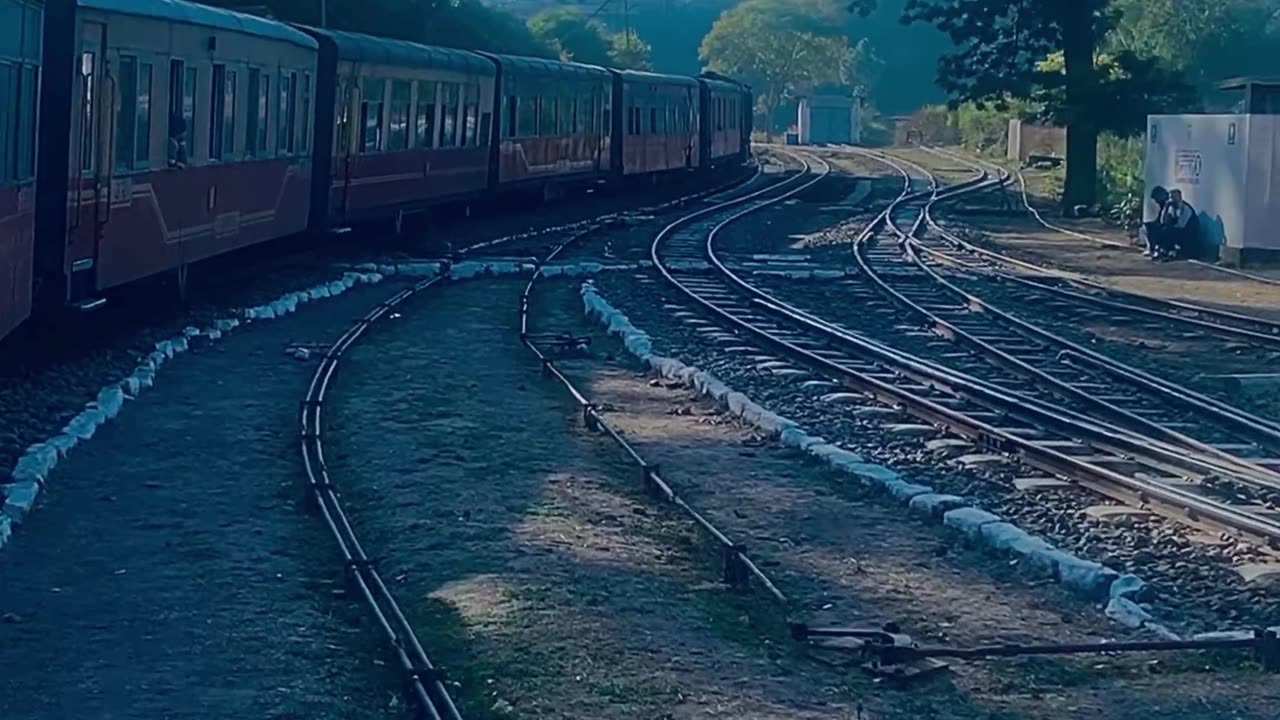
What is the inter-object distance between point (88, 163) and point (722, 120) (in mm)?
39924

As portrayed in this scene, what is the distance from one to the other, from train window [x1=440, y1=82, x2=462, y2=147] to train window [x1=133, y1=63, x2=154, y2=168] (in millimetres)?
12634

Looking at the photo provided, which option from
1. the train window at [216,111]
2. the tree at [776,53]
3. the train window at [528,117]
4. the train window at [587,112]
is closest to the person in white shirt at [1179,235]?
the train window at [528,117]

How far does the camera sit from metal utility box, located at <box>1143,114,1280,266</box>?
2705 cm

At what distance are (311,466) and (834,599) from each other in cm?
369

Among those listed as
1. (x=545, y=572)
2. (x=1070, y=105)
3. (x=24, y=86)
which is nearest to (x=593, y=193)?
(x=1070, y=105)

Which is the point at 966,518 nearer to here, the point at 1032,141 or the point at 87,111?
the point at 87,111

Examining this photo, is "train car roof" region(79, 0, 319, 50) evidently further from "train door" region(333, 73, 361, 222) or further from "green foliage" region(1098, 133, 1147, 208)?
"green foliage" region(1098, 133, 1147, 208)

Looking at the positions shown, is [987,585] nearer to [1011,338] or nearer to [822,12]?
[1011,338]

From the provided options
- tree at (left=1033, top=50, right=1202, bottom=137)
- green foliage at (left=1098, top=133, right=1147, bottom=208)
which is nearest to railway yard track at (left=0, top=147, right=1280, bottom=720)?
tree at (left=1033, top=50, right=1202, bottom=137)

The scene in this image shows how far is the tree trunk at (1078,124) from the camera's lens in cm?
4019

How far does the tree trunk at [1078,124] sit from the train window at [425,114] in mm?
16165

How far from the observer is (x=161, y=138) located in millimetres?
16312

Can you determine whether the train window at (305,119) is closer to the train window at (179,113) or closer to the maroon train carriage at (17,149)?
the train window at (179,113)

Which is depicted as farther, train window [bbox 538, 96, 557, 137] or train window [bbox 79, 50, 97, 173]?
train window [bbox 538, 96, 557, 137]
